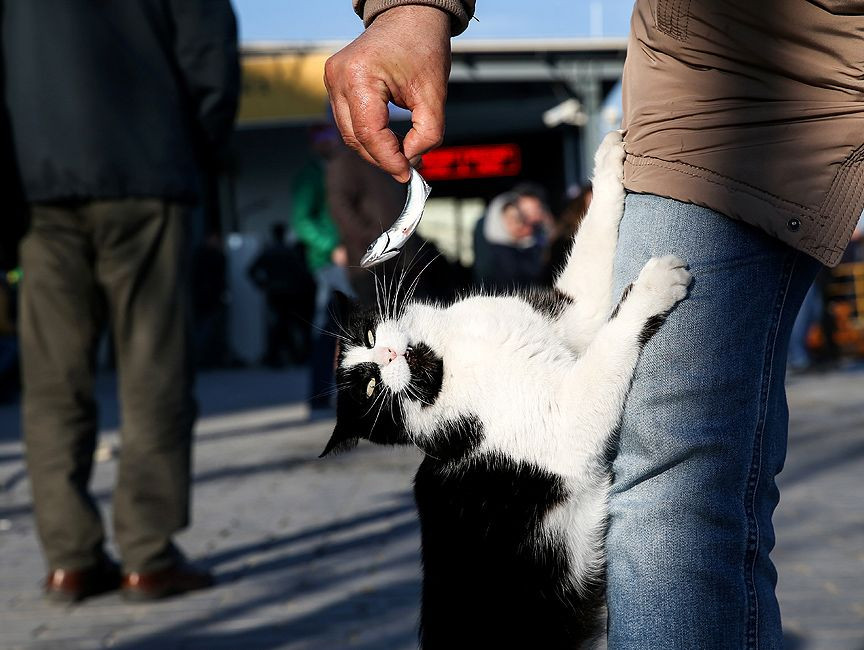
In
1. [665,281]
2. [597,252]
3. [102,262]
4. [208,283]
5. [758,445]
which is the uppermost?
[665,281]

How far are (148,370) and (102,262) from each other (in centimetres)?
41

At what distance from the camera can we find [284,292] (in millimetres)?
15141

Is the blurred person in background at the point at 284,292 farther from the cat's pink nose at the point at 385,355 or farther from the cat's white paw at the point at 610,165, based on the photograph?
the cat's white paw at the point at 610,165

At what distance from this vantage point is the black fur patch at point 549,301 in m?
2.07

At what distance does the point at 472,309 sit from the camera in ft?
6.83

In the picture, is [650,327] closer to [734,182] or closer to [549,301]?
[734,182]

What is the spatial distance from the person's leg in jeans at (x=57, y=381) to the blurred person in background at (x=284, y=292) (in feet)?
36.9

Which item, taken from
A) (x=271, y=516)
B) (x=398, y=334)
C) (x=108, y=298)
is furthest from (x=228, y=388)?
(x=398, y=334)

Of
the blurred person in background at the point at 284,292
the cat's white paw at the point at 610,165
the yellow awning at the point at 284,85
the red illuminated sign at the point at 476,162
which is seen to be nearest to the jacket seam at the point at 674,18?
the cat's white paw at the point at 610,165

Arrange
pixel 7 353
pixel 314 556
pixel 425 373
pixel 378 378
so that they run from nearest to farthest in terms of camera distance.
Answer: pixel 425 373
pixel 378 378
pixel 314 556
pixel 7 353

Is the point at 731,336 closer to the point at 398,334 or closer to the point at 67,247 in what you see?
the point at 398,334

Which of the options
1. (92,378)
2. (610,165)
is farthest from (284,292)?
(610,165)

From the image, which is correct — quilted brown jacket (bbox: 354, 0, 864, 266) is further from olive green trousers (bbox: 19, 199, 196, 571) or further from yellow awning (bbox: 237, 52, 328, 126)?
yellow awning (bbox: 237, 52, 328, 126)

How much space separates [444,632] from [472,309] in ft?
2.01
